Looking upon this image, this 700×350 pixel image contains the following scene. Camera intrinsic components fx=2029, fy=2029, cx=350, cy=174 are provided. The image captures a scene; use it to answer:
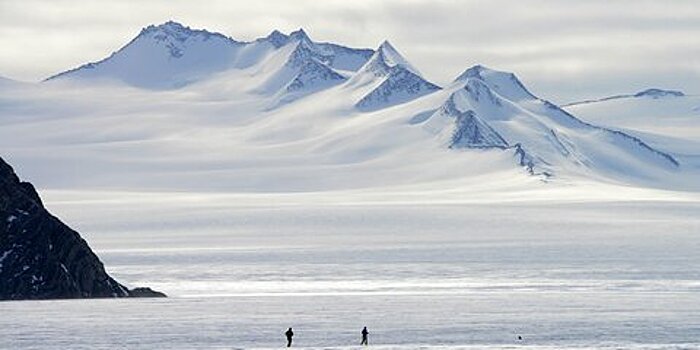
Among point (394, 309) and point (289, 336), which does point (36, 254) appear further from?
point (289, 336)

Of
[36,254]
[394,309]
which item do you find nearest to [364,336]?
[394,309]

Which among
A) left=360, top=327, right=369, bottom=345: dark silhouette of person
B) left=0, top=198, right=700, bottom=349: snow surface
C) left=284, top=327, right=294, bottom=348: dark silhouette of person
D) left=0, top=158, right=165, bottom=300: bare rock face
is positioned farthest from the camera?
left=0, top=158, right=165, bottom=300: bare rock face

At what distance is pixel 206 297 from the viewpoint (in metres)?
122

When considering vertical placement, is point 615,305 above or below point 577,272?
below

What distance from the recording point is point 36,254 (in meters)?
112

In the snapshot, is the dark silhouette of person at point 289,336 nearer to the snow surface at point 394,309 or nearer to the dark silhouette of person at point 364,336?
the snow surface at point 394,309

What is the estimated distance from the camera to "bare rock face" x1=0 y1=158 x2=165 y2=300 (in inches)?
4412

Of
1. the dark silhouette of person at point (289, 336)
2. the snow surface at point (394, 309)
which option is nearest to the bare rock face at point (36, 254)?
the snow surface at point (394, 309)

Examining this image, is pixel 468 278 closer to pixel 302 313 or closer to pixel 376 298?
pixel 376 298

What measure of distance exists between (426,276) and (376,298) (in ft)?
104

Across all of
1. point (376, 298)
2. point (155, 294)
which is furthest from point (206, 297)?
point (376, 298)

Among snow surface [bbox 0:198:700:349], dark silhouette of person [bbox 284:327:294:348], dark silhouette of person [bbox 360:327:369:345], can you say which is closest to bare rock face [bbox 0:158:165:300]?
snow surface [bbox 0:198:700:349]

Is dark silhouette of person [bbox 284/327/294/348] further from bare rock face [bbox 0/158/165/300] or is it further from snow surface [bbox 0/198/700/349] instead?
bare rock face [bbox 0/158/165/300]

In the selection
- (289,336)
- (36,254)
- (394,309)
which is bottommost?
(289,336)
